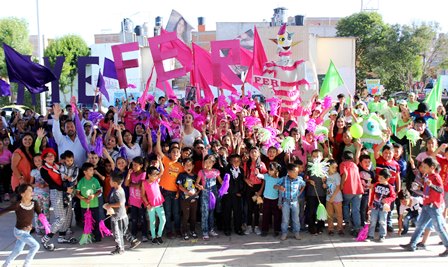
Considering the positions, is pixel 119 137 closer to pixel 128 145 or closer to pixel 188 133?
pixel 128 145

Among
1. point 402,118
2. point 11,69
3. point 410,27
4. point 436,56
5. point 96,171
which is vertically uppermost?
point 410,27

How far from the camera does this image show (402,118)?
7117 mm

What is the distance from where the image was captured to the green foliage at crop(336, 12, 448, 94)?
93.4 feet

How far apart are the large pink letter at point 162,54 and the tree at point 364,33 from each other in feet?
89.8

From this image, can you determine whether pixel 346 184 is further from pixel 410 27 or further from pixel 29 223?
pixel 410 27

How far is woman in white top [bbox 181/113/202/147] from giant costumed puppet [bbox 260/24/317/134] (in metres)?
1.41

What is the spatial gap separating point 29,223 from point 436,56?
31.8 m

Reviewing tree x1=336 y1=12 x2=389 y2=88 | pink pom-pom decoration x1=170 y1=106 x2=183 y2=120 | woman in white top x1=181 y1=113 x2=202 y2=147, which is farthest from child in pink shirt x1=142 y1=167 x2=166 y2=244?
tree x1=336 y1=12 x2=389 y2=88

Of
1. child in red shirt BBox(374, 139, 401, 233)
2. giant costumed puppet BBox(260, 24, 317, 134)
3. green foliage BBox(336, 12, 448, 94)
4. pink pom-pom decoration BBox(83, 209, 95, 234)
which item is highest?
green foliage BBox(336, 12, 448, 94)

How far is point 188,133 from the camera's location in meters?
6.65

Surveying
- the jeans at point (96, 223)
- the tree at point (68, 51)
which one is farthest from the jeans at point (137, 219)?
the tree at point (68, 51)

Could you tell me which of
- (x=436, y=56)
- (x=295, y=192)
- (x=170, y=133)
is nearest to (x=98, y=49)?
(x=436, y=56)

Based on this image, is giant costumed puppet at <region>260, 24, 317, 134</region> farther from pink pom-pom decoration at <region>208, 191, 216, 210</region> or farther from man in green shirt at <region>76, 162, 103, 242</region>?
man in green shirt at <region>76, 162, 103, 242</region>

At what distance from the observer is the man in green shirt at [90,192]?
5648 millimetres
